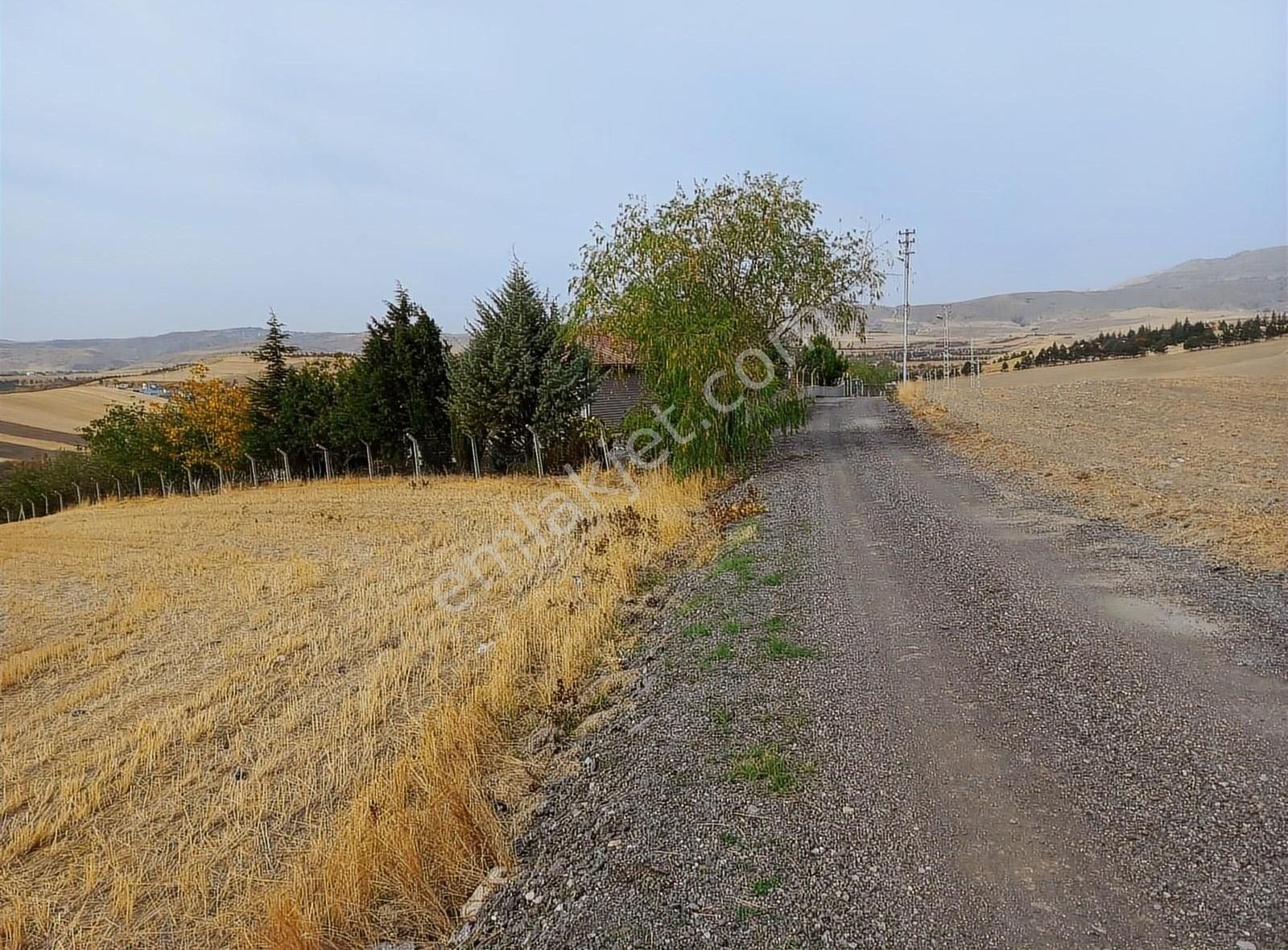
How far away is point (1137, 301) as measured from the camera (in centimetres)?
15550

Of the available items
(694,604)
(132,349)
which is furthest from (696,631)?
(132,349)

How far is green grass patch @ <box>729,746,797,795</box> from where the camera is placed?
329 centimetres

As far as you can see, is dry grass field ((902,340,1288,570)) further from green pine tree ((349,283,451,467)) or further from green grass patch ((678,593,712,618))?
green pine tree ((349,283,451,467))

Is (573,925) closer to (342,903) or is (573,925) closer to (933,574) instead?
(342,903)

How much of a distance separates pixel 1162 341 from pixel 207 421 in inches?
2556

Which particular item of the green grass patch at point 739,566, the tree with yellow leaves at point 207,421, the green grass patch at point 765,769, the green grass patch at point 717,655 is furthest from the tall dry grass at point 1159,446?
the tree with yellow leaves at point 207,421

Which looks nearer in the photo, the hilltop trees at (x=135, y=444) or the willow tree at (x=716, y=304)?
the willow tree at (x=716, y=304)

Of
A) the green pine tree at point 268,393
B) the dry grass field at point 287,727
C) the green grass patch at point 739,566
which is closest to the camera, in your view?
the dry grass field at point 287,727

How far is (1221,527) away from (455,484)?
59.0ft

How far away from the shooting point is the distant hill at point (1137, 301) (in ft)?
445

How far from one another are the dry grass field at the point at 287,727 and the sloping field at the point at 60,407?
47434 millimetres

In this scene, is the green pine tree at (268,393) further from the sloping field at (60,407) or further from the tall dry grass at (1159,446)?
the sloping field at (60,407)

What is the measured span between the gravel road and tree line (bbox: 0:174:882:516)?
7643 millimetres

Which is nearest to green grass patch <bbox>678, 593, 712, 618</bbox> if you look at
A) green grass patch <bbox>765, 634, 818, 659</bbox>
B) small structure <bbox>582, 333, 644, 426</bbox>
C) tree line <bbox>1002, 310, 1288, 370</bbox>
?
green grass patch <bbox>765, 634, 818, 659</bbox>
